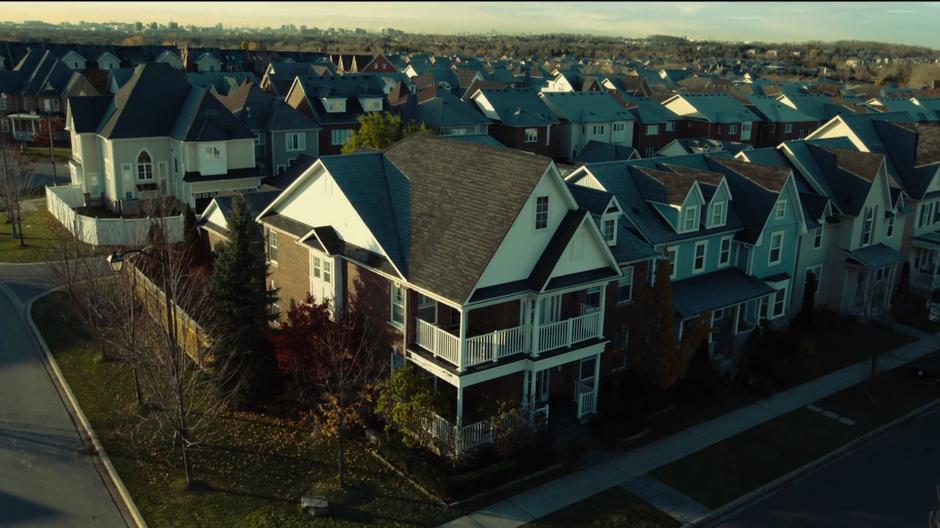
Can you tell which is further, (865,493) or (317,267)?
(317,267)

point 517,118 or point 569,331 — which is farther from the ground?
point 517,118

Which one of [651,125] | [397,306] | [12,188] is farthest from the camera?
[651,125]

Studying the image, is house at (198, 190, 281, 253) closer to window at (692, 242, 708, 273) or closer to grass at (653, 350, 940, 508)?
window at (692, 242, 708, 273)

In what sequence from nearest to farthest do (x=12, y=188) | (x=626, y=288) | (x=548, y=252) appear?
(x=548, y=252) → (x=626, y=288) → (x=12, y=188)

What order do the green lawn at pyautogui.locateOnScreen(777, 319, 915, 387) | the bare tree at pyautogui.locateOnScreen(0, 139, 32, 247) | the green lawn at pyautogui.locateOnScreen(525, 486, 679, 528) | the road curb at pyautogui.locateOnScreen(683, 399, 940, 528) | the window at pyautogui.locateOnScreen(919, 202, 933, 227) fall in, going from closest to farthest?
the green lawn at pyautogui.locateOnScreen(525, 486, 679, 528)
the road curb at pyautogui.locateOnScreen(683, 399, 940, 528)
the green lawn at pyautogui.locateOnScreen(777, 319, 915, 387)
the window at pyautogui.locateOnScreen(919, 202, 933, 227)
the bare tree at pyautogui.locateOnScreen(0, 139, 32, 247)

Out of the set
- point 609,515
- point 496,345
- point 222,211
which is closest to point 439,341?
point 496,345

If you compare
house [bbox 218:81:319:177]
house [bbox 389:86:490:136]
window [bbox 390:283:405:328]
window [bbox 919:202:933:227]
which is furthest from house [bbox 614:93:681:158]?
window [bbox 390:283:405:328]

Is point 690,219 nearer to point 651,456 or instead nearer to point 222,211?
point 651,456
